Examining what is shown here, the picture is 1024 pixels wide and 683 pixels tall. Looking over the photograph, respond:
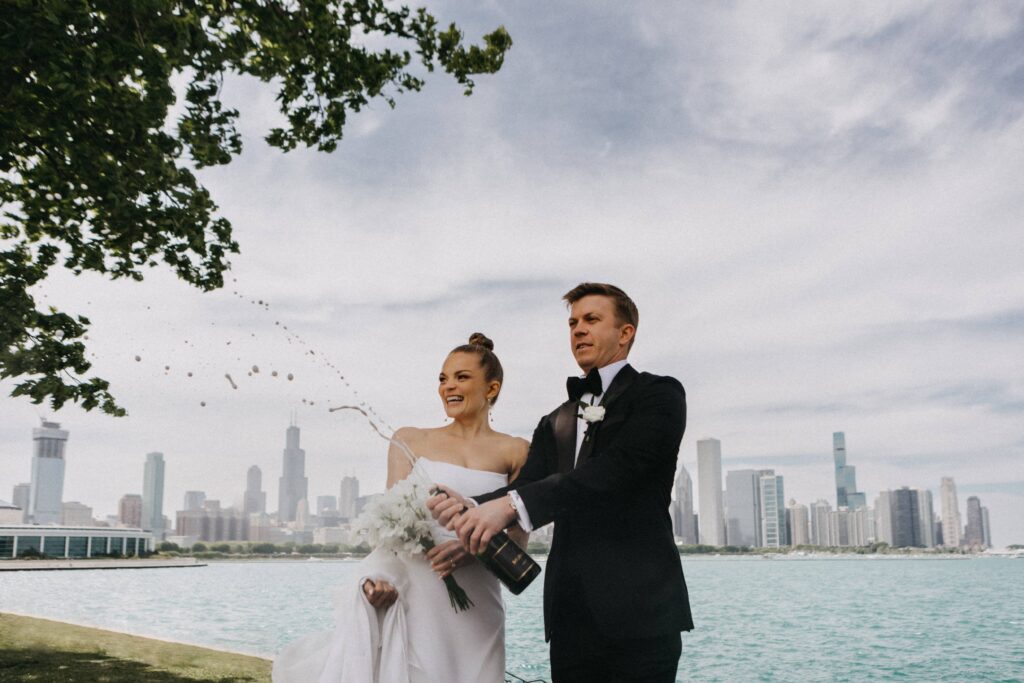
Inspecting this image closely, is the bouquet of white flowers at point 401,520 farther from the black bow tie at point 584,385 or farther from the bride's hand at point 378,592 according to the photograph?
the black bow tie at point 584,385

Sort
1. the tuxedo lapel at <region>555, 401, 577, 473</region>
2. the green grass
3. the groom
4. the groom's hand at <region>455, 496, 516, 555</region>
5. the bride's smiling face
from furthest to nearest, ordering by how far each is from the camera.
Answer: the green grass < the bride's smiling face < the tuxedo lapel at <region>555, 401, 577, 473</region> < the groom's hand at <region>455, 496, 516, 555</region> < the groom

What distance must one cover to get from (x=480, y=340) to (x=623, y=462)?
6.11 ft

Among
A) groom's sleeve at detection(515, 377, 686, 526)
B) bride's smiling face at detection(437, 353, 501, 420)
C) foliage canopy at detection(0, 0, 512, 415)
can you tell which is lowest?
groom's sleeve at detection(515, 377, 686, 526)

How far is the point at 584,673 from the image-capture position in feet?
10.6

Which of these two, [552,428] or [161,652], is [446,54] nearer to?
[552,428]

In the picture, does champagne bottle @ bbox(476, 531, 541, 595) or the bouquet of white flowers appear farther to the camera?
the bouquet of white flowers

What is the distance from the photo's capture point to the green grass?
10516mm

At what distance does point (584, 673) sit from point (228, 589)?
8790 cm

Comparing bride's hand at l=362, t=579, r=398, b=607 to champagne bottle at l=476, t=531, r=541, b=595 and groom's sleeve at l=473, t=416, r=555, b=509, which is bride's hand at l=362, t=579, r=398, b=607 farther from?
champagne bottle at l=476, t=531, r=541, b=595

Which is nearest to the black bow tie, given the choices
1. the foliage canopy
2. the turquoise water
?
the foliage canopy

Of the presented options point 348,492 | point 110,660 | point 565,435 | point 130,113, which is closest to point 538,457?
point 565,435

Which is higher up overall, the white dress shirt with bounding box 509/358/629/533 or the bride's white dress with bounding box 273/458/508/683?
the white dress shirt with bounding box 509/358/629/533

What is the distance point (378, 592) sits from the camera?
4289 mm

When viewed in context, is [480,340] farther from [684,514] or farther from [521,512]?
[684,514]
